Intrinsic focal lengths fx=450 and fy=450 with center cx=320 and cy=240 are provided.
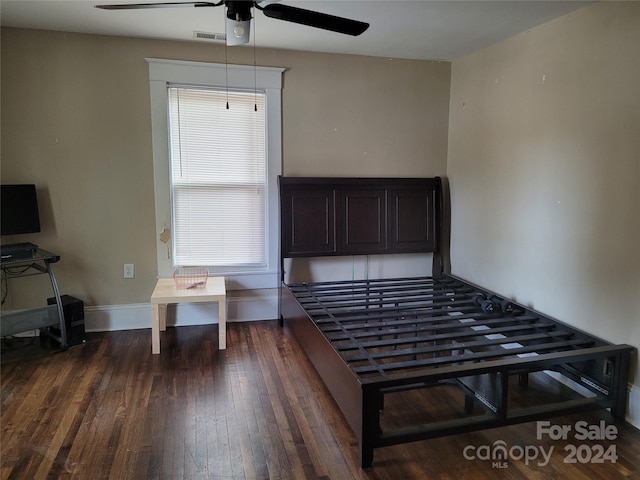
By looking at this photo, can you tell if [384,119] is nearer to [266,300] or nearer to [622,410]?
[266,300]

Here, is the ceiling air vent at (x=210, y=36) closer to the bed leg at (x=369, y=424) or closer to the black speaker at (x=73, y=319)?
the black speaker at (x=73, y=319)

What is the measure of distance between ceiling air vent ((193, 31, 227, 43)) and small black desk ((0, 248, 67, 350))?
193 centimetres

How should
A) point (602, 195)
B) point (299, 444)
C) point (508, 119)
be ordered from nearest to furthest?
point (299, 444) → point (602, 195) → point (508, 119)

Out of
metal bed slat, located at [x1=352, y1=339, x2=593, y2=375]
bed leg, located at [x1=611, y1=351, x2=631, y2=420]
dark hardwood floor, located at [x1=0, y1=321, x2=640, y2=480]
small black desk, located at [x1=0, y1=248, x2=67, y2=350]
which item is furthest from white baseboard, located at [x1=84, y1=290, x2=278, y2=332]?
bed leg, located at [x1=611, y1=351, x2=631, y2=420]

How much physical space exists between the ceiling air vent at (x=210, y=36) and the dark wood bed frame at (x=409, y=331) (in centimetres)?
117

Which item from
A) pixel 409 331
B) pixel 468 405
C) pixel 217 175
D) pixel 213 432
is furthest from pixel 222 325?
pixel 468 405

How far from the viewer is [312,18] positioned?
2158 millimetres

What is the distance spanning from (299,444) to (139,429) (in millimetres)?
836

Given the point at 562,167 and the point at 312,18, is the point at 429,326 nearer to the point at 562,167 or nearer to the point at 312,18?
the point at 562,167

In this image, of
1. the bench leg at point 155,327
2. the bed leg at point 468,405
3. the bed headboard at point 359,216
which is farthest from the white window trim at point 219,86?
the bed leg at point 468,405

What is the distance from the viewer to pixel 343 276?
4.15m

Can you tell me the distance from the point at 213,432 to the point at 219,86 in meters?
2.66

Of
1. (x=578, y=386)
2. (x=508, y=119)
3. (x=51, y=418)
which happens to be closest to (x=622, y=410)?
(x=578, y=386)

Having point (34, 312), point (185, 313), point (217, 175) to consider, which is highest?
point (217, 175)
